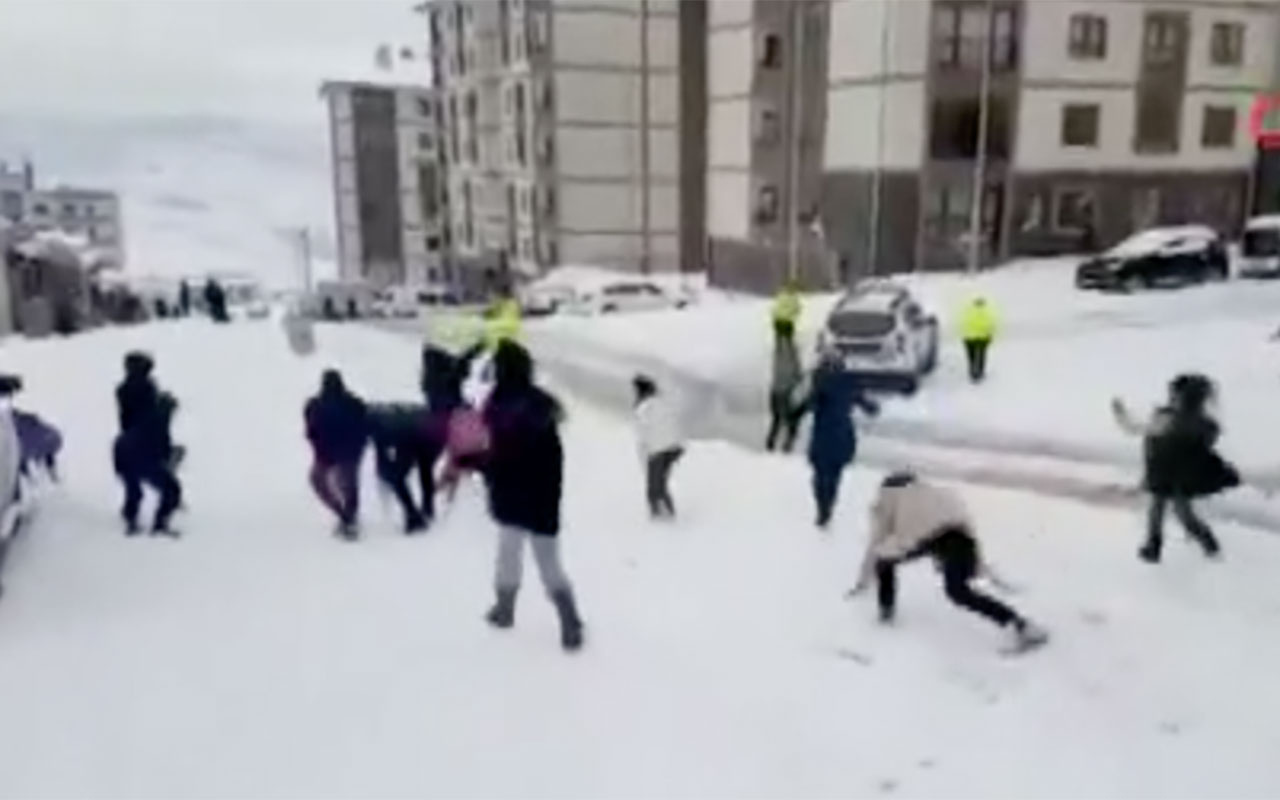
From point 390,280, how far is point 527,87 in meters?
20.9

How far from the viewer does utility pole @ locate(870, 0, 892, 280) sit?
116 feet

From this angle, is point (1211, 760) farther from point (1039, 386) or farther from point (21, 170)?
point (21, 170)

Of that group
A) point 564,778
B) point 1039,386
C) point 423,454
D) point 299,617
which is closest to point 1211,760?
point 564,778

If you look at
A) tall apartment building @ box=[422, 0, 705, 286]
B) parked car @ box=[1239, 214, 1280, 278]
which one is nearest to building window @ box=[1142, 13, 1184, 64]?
parked car @ box=[1239, 214, 1280, 278]

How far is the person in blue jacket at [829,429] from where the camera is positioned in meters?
9.83

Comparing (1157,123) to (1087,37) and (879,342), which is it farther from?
(879,342)

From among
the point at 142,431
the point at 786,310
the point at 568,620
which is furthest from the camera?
the point at 786,310

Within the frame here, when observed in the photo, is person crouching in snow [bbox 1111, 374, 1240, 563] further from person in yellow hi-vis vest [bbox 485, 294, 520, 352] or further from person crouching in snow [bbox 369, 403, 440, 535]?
person in yellow hi-vis vest [bbox 485, 294, 520, 352]

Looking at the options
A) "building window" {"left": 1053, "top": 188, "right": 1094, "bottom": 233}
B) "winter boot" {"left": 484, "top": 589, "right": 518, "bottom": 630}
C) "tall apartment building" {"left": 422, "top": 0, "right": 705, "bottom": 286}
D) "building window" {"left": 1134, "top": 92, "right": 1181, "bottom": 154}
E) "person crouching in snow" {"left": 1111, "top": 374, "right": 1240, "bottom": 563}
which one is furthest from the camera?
"tall apartment building" {"left": 422, "top": 0, "right": 705, "bottom": 286}

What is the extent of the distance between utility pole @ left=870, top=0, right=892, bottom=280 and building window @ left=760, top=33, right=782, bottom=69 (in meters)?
5.95

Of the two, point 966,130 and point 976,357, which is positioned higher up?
point 966,130

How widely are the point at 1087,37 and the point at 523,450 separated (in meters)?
33.6

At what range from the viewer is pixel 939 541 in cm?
712

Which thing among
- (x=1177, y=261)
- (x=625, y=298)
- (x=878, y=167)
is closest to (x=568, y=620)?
(x=1177, y=261)
